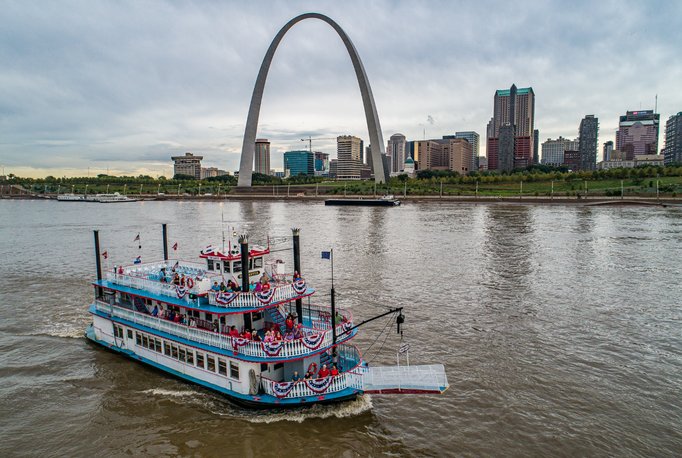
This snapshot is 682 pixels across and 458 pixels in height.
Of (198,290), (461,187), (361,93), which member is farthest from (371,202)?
(198,290)

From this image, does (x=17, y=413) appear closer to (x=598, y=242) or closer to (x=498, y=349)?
(x=498, y=349)

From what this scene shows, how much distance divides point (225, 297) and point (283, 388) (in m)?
3.66

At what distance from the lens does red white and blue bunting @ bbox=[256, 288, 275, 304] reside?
51.8 feet

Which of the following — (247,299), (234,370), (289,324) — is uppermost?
(247,299)

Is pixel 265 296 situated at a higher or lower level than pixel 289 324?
higher

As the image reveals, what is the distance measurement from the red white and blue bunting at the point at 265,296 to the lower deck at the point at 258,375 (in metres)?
2.07

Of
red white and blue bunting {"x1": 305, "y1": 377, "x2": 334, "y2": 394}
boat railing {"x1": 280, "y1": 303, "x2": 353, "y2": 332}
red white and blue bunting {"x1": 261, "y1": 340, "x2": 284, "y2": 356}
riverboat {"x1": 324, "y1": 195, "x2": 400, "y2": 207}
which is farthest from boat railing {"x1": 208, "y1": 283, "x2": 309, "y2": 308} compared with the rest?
riverboat {"x1": 324, "y1": 195, "x2": 400, "y2": 207}

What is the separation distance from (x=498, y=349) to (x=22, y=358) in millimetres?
21226

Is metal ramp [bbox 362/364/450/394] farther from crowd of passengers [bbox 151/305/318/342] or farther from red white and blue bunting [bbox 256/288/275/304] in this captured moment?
red white and blue bunting [bbox 256/288/275/304]

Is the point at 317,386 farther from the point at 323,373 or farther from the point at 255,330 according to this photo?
the point at 255,330

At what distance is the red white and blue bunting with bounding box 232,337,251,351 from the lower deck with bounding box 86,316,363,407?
478 millimetres

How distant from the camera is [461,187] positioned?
133375 mm

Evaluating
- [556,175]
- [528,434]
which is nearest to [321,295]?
[528,434]

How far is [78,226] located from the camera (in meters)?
70.3
